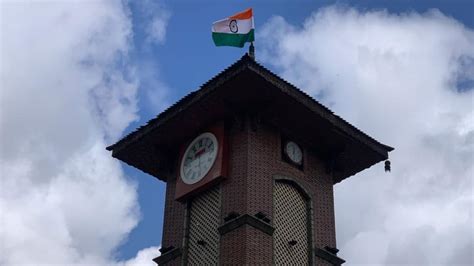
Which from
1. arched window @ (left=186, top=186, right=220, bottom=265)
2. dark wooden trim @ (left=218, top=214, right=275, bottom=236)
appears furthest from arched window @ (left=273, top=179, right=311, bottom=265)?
arched window @ (left=186, top=186, right=220, bottom=265)

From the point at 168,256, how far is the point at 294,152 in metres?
5.61

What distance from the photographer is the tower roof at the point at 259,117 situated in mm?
30375

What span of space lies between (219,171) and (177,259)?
3259 millimetres

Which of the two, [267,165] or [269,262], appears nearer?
[269,262]

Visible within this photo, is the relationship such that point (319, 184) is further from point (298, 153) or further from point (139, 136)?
point (139, 136)

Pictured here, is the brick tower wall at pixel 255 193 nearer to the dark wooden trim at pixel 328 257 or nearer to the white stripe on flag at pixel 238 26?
the dark wooden trim at pixel 328 257

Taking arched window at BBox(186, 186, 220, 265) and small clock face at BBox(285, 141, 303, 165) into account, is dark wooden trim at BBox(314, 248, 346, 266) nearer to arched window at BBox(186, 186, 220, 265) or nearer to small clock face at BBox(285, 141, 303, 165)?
small clock face at BBox(285, 141, 303, 165)

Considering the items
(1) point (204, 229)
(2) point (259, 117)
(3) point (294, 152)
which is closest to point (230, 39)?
(2) point (259, 117)

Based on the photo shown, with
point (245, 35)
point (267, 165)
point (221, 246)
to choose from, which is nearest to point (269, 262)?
point (221, 246)

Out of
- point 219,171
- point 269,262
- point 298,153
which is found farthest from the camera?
point 298,153

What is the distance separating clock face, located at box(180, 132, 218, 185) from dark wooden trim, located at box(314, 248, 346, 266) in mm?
→ 4556

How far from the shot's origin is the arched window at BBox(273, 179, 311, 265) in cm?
2991

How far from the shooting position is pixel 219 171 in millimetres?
30656

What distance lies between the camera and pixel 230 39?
32.7 meters
